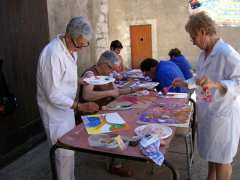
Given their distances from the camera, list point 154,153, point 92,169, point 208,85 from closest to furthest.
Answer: point 154,153
point 208,85
point 92,169

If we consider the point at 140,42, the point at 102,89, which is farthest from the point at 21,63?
the point at 140,42

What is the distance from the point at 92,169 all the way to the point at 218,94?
6.23ft

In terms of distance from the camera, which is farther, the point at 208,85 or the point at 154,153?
the point at 208,85

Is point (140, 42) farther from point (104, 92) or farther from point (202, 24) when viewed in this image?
point (202, 24)

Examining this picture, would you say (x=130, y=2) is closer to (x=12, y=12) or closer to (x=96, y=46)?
(x=96, y=46)

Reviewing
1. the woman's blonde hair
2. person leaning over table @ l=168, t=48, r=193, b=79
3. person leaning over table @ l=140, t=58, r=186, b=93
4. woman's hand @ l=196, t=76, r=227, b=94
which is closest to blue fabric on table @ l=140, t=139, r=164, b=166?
woman's hand @ l=196, t=76, r=227, b=94

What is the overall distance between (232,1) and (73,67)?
9334mm

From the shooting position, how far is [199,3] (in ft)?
36.1

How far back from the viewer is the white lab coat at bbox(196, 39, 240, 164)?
255 centimetres

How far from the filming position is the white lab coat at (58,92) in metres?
2.64

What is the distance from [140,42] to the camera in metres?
11.8

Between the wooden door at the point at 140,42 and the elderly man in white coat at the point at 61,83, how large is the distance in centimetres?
908

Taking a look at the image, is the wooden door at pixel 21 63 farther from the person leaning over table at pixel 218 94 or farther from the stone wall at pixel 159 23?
the stone wall at pixel 159 23

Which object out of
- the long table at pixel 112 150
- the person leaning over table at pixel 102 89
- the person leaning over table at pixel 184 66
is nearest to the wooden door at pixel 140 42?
the person leaning over table at pixel 184 66
